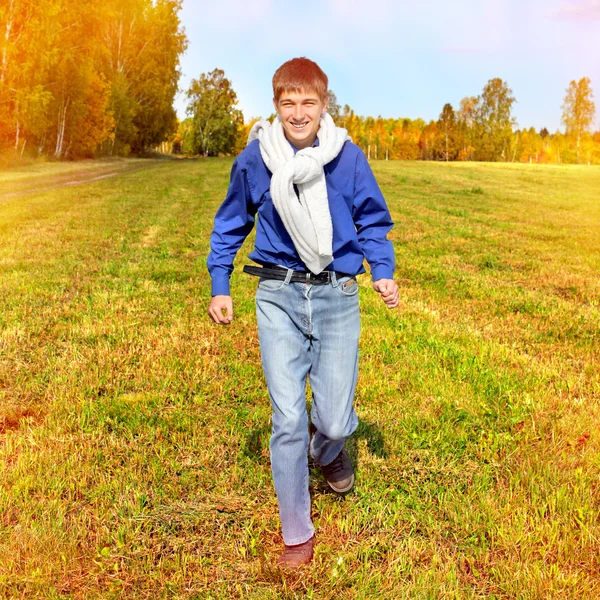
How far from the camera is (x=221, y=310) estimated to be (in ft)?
9.28

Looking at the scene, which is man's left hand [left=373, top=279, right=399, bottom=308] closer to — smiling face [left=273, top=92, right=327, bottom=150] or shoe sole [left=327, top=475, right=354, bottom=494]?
smiling face [left=273, top=92, right=327, bottom=150]

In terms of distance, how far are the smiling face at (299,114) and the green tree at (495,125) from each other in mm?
94825

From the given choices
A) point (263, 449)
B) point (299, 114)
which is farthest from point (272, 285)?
point (263, 449)

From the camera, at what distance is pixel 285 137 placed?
2723 mm

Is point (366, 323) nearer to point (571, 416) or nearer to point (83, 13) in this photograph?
point (571, 416)

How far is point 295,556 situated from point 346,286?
1293 millimetres

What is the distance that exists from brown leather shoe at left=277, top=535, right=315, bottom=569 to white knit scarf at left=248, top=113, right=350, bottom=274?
1.30 m

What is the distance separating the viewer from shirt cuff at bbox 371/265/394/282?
2791mm

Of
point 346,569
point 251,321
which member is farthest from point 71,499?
point 251,321

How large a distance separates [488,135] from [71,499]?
319ft

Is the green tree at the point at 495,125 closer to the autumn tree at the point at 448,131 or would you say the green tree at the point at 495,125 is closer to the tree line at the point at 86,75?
the autumn tree at the point at 448,131

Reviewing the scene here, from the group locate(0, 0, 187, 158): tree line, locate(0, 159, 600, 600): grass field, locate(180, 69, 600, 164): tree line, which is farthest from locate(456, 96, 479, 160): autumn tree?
locate(0, 159, 600, 600): grass field

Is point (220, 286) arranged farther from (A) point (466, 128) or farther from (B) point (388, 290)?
(A) point (466, 128)

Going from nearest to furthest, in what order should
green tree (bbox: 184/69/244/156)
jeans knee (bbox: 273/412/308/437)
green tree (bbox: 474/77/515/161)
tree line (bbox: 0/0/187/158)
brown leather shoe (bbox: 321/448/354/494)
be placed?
1. jeans knee (bbox: 273/412/308/437)
2. brown leather shoe (bbox: 321/448/354/494)
3. tree line (bbox: 0/0/187/158)
4. green tree (bbox: 184/69/244/156)
5. green tree (bbox: 474/77/515/161)
